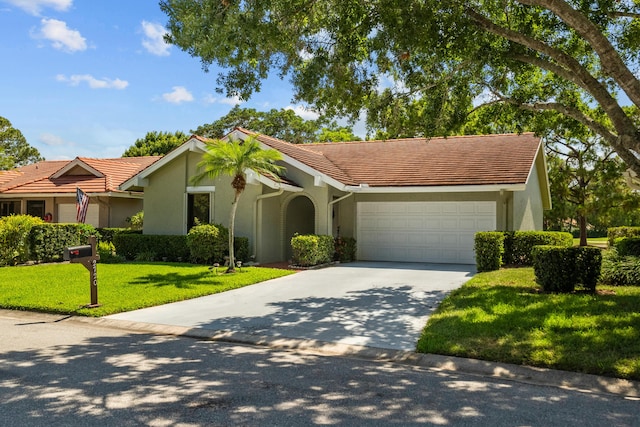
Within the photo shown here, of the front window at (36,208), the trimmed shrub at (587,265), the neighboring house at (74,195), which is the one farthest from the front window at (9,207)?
the trimmed shrub at (587,265)

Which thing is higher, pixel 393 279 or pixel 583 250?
pixel 583 250

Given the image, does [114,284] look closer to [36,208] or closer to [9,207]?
[36,208]

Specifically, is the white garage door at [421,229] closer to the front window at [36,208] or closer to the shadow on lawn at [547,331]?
the shadow on lawn at [547,331]

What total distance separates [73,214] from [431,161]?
55.9 ft

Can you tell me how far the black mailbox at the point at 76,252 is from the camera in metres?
8.80

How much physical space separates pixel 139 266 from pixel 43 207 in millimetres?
11659

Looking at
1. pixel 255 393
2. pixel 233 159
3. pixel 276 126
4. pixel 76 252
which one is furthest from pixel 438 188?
pixel 276 126

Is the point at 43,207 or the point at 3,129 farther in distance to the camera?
the point at 3,129

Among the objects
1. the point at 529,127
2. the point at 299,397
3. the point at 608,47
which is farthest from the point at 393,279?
the point at 299,397

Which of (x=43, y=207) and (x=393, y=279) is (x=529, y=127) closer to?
(x=393, y=279)

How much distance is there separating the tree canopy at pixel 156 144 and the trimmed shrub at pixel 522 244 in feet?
113

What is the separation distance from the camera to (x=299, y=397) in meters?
4.94

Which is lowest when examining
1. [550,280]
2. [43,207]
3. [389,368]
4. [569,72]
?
[389,368]

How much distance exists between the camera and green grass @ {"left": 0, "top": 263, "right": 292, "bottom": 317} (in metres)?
9.77
